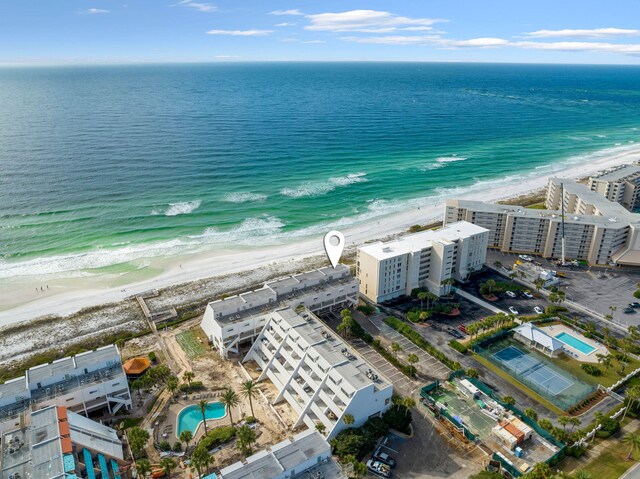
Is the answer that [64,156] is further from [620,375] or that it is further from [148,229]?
[620,375]

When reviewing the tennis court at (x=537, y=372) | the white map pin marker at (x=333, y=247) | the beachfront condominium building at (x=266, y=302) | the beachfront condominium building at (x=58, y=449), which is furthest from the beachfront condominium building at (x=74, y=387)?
the tennis court at (x=537, y=372)

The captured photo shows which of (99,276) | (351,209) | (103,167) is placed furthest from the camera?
(103,167)

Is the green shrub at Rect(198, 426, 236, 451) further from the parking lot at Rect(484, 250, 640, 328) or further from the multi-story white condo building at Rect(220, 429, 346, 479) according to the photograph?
the parking lot at Rect(484, 250, 640, 328)

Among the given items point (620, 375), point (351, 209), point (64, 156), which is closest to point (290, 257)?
point (351, 209)

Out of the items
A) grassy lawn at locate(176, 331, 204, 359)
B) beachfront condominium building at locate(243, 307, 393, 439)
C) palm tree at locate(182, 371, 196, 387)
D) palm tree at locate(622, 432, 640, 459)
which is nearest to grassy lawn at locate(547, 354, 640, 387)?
palm tree at locate(622, 432, 640, 459)

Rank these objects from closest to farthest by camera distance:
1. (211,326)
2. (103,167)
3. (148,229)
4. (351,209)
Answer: (211,326)
(148,229)
(351,209)
(103,167)

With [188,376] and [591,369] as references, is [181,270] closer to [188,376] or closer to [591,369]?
[188,376]
